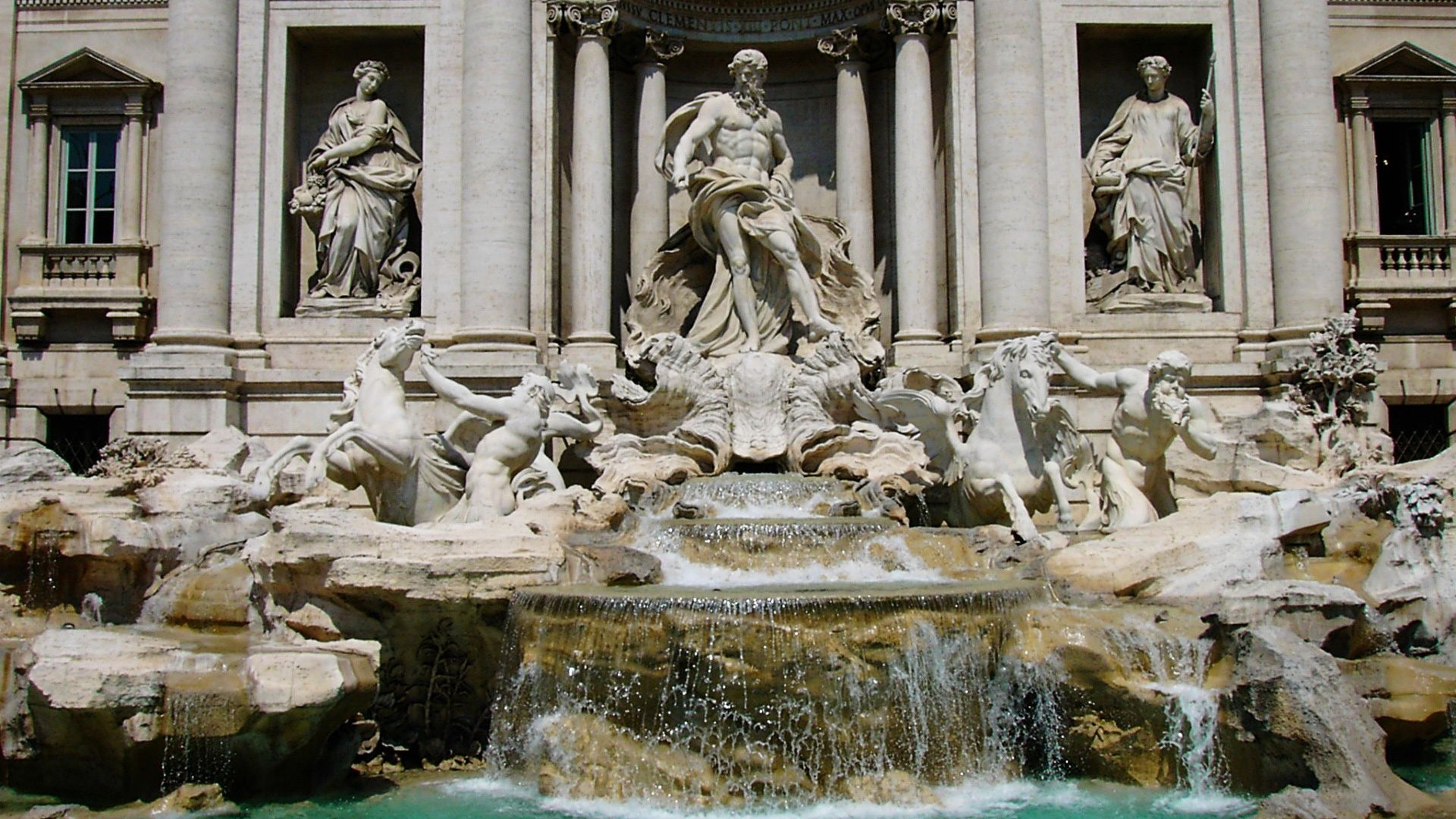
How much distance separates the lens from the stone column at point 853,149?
55.8 ft

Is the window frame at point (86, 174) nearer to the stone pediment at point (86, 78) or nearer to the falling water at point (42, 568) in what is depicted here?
the stone pediment at point (86, 78)

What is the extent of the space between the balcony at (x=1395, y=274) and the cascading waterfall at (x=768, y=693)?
932 cm

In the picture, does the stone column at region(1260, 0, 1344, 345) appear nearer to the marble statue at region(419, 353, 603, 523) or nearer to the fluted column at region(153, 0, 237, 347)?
the marble statue at region(419, 353, 603, 523)

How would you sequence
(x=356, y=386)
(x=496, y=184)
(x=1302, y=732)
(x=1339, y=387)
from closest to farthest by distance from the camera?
(x=1302, y=732) < (x=356, y=386) < (x=1339, y=387) < (x=496, y=184)

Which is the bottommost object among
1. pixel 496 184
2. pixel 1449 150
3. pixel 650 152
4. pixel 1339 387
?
pixel 1339 387

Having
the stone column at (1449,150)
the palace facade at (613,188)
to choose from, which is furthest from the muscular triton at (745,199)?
the stone column at (1449,150)

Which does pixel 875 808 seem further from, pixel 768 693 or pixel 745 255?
pixel 745 255

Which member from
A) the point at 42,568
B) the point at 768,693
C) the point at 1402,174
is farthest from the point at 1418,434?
the point at 42,568

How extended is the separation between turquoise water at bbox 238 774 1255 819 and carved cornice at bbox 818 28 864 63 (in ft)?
34.1

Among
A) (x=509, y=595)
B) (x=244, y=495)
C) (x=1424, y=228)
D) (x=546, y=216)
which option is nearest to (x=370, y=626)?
(x=509, y=595)

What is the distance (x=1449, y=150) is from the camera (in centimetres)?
1709

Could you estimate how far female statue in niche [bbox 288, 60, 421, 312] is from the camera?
16281 millimetres

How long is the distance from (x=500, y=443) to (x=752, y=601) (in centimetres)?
418

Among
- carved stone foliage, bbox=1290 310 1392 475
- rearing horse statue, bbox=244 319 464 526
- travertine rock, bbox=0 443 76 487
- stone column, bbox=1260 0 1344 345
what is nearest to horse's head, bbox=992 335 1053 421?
carved stone foliage, bbox=1290 310 1392 475
